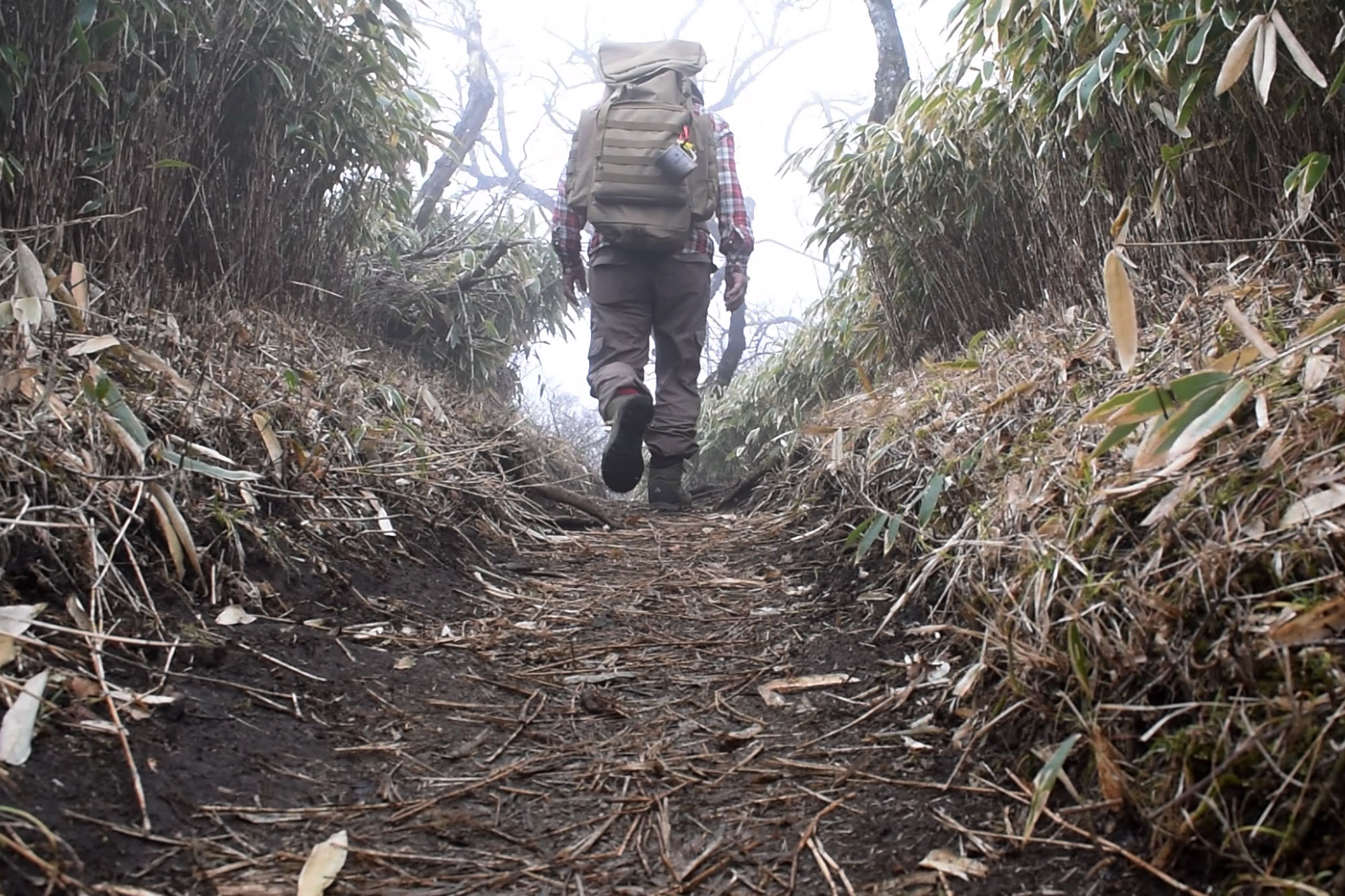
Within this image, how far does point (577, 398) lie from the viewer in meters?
11.9

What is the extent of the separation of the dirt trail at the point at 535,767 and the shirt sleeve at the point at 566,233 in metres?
2.13

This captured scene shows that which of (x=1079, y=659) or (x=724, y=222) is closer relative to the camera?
(x=1079, y=659)

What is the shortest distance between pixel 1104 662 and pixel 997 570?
1.16 feet

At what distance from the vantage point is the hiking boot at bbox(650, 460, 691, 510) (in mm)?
3941

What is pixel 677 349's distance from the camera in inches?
147

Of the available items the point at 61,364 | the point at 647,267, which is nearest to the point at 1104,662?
the point at 61,364

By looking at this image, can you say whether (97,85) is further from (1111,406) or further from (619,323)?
(1111,406)

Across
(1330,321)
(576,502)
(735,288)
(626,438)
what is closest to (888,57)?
(735,288)

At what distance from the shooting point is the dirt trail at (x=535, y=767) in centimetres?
95

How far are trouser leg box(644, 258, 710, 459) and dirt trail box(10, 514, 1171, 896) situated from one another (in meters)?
1.96

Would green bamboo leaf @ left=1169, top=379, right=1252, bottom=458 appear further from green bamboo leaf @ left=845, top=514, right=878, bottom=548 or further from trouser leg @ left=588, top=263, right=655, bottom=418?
trouser leg @ left=588, top=263, right=655, bottom=418

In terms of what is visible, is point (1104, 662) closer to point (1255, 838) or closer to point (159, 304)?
point (1255, 838)

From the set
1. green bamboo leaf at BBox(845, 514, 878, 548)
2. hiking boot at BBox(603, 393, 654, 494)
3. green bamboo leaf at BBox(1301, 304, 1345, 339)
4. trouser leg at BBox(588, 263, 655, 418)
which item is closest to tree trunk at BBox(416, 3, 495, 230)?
trouser leg at BBox(588, 263, 655, 418)

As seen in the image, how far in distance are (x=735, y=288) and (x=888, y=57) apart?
285cm
